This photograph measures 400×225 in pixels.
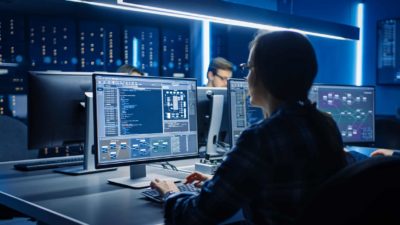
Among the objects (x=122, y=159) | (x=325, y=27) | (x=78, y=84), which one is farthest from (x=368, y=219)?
(x=325, y=27)

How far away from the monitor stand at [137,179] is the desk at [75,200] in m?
0.03

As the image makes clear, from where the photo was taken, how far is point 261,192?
3.42 ft

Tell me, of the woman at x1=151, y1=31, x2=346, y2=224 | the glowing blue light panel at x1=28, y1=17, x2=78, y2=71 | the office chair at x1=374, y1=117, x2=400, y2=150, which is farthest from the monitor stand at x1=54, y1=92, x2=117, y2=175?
the glowing blue light panel at x1=28, y1=17, x2=78, y2=71

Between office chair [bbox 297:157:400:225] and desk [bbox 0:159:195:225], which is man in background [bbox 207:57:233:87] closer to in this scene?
desk [bbox 0:159:195:225]

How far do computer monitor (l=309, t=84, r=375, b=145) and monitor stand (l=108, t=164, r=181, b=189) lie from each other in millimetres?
1108

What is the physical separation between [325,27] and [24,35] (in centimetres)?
251

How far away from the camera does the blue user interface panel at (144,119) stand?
165cm

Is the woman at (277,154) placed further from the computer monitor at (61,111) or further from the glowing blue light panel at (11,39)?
the glowing blue light panel at (11,39)

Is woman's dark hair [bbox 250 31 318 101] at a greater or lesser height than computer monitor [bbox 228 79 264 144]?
greater

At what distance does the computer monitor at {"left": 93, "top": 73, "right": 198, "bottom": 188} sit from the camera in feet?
5.39

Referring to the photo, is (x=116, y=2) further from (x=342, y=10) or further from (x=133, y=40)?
(x=342, y=10)

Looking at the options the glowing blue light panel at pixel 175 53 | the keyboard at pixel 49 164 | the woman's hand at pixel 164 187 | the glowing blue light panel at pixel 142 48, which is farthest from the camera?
the glowing blue light panel at pixel 175 53

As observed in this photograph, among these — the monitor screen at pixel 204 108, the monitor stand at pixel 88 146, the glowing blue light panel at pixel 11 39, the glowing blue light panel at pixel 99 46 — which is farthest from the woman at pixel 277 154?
the glowing blue light panel at pixel 99 46

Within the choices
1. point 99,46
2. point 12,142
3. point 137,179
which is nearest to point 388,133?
point 137,179
